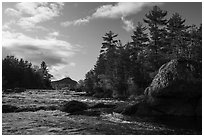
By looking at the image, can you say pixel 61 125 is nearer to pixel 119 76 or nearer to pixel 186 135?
pixel 186 135

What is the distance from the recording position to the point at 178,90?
19.1m

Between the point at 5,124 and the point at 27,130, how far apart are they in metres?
2.55

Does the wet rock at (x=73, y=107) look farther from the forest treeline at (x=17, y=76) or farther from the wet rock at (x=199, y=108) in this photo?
the forest treeline at (x=17, y=76)

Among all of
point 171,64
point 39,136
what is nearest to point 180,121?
point 171,64

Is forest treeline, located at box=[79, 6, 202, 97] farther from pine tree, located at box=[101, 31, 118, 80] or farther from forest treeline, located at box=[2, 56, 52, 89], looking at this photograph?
forest treeline, located at box=[2, 56, 52, 89]

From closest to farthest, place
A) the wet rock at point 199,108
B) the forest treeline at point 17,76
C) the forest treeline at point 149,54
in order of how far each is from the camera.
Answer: the wet rock at point 199,108 < the forest treeline at point 149,54 < the forest treeline at point 17,76

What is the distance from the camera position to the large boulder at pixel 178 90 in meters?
19.1

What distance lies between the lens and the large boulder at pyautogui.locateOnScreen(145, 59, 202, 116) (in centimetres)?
1914

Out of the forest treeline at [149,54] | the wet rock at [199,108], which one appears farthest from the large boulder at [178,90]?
the forest treeline at [149,54]

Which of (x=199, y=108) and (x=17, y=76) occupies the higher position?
(x=17, y=76)

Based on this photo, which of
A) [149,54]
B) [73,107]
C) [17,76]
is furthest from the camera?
[17,76]

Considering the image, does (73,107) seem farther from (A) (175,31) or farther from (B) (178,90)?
(A) (175,31)

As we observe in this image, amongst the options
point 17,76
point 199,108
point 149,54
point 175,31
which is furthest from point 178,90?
point 17,76

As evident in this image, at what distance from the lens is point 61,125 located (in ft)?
48.8
